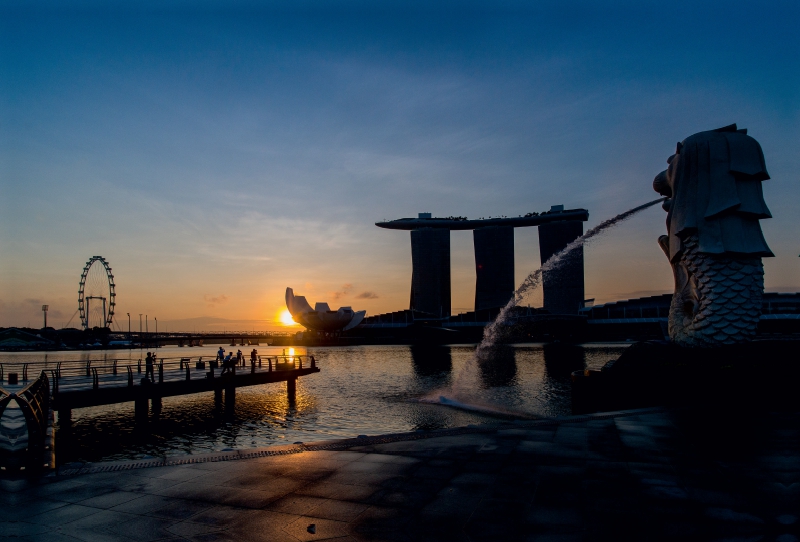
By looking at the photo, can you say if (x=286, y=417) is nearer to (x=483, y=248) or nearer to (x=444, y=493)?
(x=444, y=493)

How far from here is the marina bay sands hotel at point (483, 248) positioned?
185375mm

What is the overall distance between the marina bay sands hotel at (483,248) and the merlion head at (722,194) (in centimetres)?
16245

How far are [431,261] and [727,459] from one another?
184m

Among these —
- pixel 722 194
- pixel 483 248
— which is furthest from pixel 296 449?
pixel 483 248

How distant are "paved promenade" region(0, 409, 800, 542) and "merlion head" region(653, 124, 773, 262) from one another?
43.5 feet

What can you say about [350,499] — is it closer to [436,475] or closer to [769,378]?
[436,475]

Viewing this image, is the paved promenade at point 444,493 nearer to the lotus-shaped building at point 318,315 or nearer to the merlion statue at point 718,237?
the merlion statue at point 718,237

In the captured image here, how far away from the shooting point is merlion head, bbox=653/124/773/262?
22.2m

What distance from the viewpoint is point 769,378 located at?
62.3ft

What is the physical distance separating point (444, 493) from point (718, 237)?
19.8 meters

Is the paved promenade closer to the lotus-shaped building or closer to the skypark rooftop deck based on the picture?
the lotus-shaped building

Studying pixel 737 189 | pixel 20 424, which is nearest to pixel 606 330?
pixel 737 189

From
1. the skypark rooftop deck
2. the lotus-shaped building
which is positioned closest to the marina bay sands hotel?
the skypark rooftop deck

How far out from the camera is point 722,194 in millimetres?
22750
